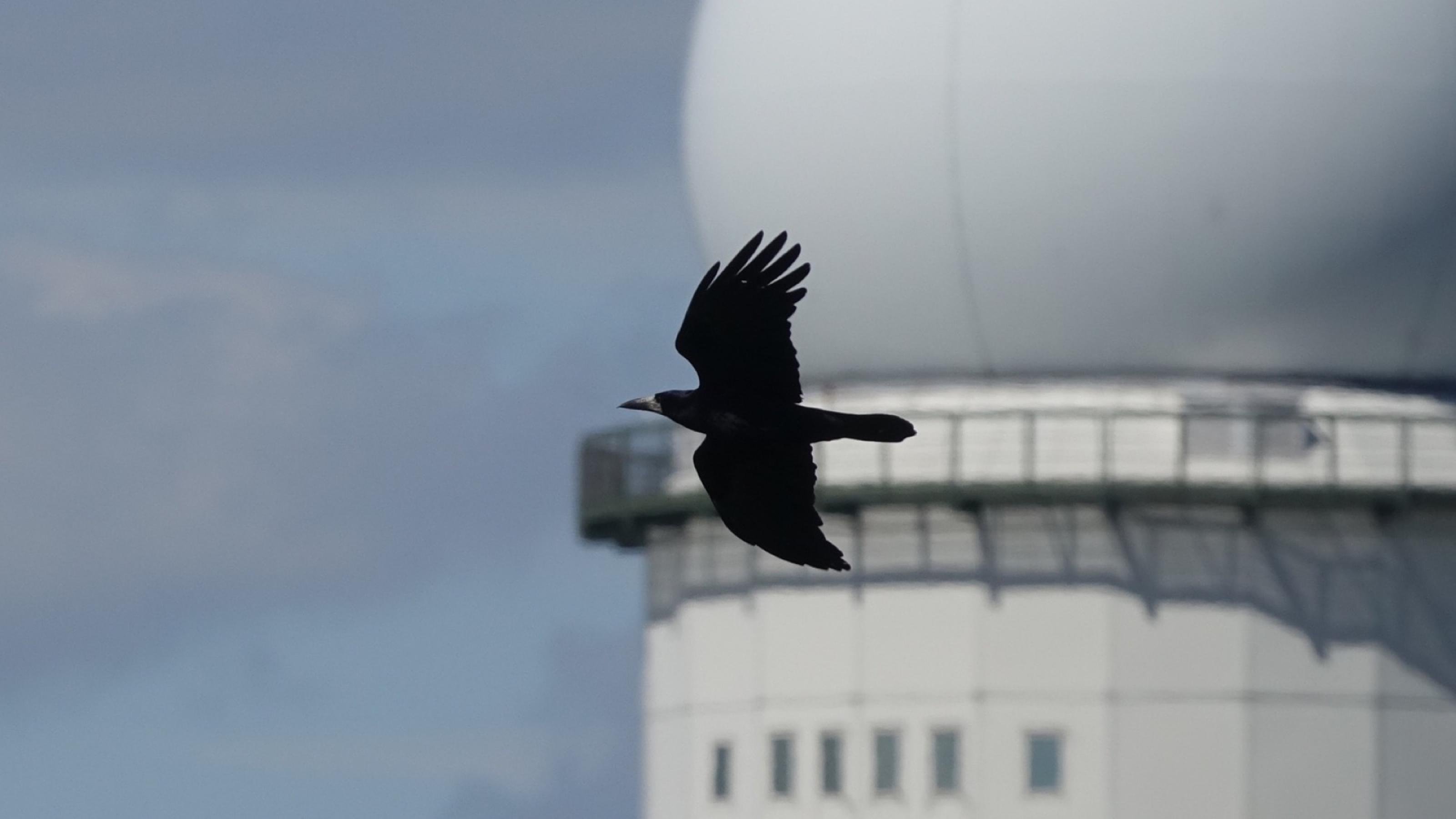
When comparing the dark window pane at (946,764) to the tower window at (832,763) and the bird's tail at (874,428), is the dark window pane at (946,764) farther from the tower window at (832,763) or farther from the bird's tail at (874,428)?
the bird's tail at (874,428)

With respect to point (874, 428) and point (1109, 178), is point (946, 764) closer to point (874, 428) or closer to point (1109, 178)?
point (1109, 178)

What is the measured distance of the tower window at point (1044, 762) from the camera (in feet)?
200

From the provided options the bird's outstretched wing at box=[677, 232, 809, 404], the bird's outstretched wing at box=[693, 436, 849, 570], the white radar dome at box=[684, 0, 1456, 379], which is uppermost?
the white radar dome at box=[684, 0, 1456, 379]

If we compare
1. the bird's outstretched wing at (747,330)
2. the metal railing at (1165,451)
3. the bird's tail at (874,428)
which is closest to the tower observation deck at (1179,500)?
the metal railing at (1165,451)

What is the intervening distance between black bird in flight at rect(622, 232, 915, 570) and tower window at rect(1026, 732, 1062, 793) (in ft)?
75.7

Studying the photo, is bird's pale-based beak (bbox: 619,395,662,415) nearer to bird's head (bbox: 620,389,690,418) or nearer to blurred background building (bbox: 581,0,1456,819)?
bird's head (bbox: 620,389,690,418)

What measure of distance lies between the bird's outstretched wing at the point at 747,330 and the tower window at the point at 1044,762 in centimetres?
2446

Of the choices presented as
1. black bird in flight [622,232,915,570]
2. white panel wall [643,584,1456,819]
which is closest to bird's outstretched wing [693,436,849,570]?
black bird in flight [622,232,915,570]

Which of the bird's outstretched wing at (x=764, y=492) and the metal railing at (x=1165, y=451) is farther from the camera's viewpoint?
the metal railing at (x=1165, y=451)

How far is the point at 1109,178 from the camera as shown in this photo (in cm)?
5891

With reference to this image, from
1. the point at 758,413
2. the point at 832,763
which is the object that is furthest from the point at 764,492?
the point at 832,763

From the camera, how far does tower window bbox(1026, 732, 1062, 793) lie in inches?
2400

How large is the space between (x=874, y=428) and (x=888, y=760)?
26.7 m

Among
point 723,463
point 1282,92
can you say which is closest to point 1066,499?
point 1282,92
